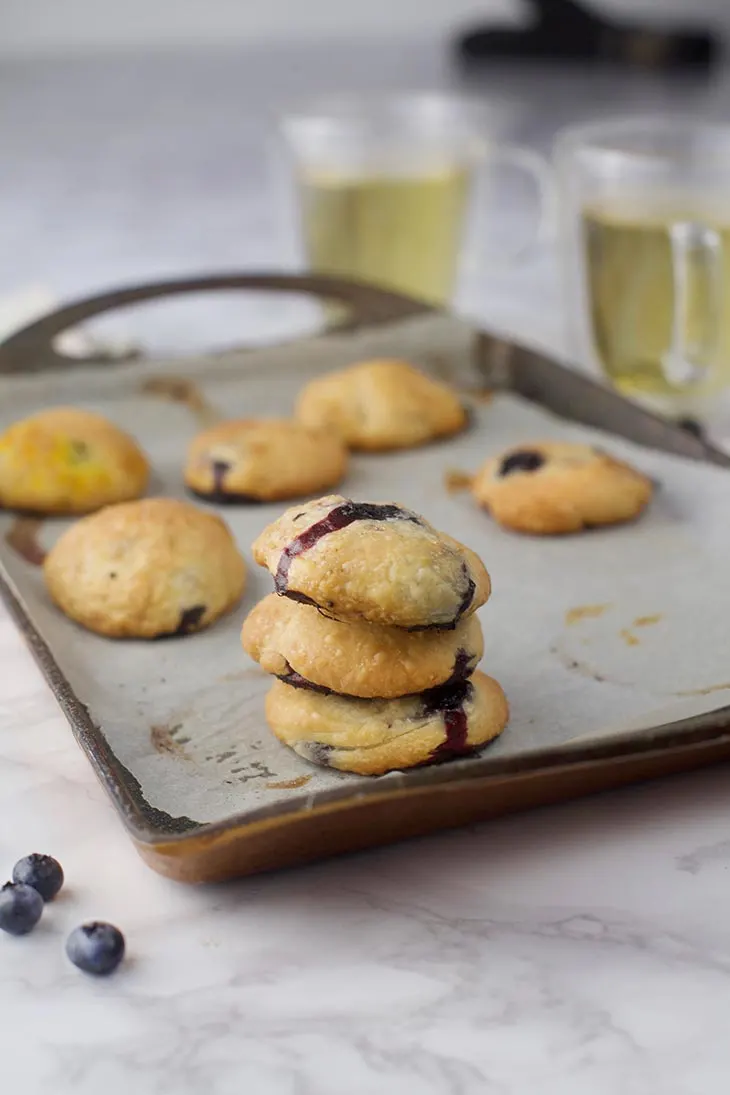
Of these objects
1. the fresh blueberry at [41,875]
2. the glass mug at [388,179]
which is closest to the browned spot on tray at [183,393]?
the glass mug at [388,179]

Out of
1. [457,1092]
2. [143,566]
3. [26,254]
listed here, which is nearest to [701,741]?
[457,1092]

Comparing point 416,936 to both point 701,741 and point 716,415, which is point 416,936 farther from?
point 716,415

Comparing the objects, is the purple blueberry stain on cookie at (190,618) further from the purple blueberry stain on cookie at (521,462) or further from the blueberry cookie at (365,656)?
the purple blueberry stain on cookie at (521,462)

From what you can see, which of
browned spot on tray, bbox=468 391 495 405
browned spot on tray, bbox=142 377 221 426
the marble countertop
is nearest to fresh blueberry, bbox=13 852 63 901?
the marble countertop

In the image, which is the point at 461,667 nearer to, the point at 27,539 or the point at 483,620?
the point at 483,620

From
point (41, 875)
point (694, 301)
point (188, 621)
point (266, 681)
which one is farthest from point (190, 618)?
point (694, 301)

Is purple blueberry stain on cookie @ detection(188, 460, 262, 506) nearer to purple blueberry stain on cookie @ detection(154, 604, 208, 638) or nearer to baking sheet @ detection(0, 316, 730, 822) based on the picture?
baking sheet @ detection(0, 316, 730, 822)

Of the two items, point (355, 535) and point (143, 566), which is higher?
point (355, 535)
